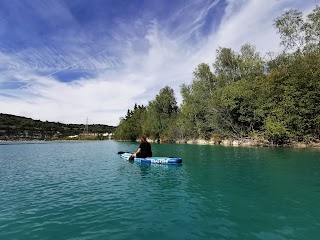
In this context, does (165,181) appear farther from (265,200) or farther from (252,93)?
(252,93)

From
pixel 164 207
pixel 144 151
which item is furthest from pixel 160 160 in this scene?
pixel 164 207

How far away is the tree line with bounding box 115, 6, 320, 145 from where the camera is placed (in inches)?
1780

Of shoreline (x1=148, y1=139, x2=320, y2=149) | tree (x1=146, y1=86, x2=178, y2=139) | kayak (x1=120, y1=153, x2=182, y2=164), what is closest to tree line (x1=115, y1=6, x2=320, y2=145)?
shoreline (x1=148, y1=139, x2=320, y2=149)

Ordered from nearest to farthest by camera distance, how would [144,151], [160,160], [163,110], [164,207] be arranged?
[164,207]
[160,160]
[144,151]
[163,110]

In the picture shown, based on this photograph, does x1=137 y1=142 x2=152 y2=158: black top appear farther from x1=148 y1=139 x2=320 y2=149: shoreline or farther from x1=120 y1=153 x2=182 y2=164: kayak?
x1=148 y1=139 x2=320 y2=149: shoreline

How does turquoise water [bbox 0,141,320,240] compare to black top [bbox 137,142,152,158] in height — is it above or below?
below

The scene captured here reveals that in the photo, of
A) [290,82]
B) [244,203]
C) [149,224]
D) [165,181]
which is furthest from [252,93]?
[149,224]

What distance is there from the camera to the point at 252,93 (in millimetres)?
55062

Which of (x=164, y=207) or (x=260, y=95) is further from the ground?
(x=260, y=95)

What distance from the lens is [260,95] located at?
177 ft

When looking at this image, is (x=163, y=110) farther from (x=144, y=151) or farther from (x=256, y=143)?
(x=144, y=151)

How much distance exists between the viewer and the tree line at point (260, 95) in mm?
45219

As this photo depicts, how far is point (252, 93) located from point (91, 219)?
167ft

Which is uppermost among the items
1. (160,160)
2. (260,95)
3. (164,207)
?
(260,95)
